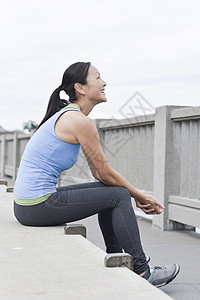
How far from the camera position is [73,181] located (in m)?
11.5

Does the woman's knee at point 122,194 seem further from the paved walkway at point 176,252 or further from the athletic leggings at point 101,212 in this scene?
the paved walkway at point 176,252

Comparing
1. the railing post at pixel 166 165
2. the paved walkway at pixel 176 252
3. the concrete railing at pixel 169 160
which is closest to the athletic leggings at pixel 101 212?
the paved walkway at pixel 176 252

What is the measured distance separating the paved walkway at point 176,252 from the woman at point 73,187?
201mm

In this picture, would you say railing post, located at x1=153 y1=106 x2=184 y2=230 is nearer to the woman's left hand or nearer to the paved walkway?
the paved walkway

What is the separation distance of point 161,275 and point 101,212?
61 cm

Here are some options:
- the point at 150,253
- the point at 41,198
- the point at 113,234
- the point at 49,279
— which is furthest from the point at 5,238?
the point at 150,253

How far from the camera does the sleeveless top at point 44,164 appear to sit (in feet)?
12.6

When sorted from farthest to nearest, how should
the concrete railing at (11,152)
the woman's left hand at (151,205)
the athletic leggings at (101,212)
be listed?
the concrete railing at (11,152)
the woman's left hand at (151,205)
the athletic leggings at (101,212)

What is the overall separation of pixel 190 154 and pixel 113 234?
2.66 m

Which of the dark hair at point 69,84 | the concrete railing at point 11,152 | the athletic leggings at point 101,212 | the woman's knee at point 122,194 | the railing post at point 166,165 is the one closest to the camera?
the athletic leggings at point 101,212

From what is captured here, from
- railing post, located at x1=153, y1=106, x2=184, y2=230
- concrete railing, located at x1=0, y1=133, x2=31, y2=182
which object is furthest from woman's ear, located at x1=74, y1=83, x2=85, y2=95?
concrete railing, located at x1=0, y1=133, x2=31, y2=182

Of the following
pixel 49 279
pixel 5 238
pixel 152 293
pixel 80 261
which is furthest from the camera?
pixel 5 238

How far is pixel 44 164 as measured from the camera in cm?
389

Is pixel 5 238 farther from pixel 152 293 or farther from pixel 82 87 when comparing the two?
pixel 152 293
